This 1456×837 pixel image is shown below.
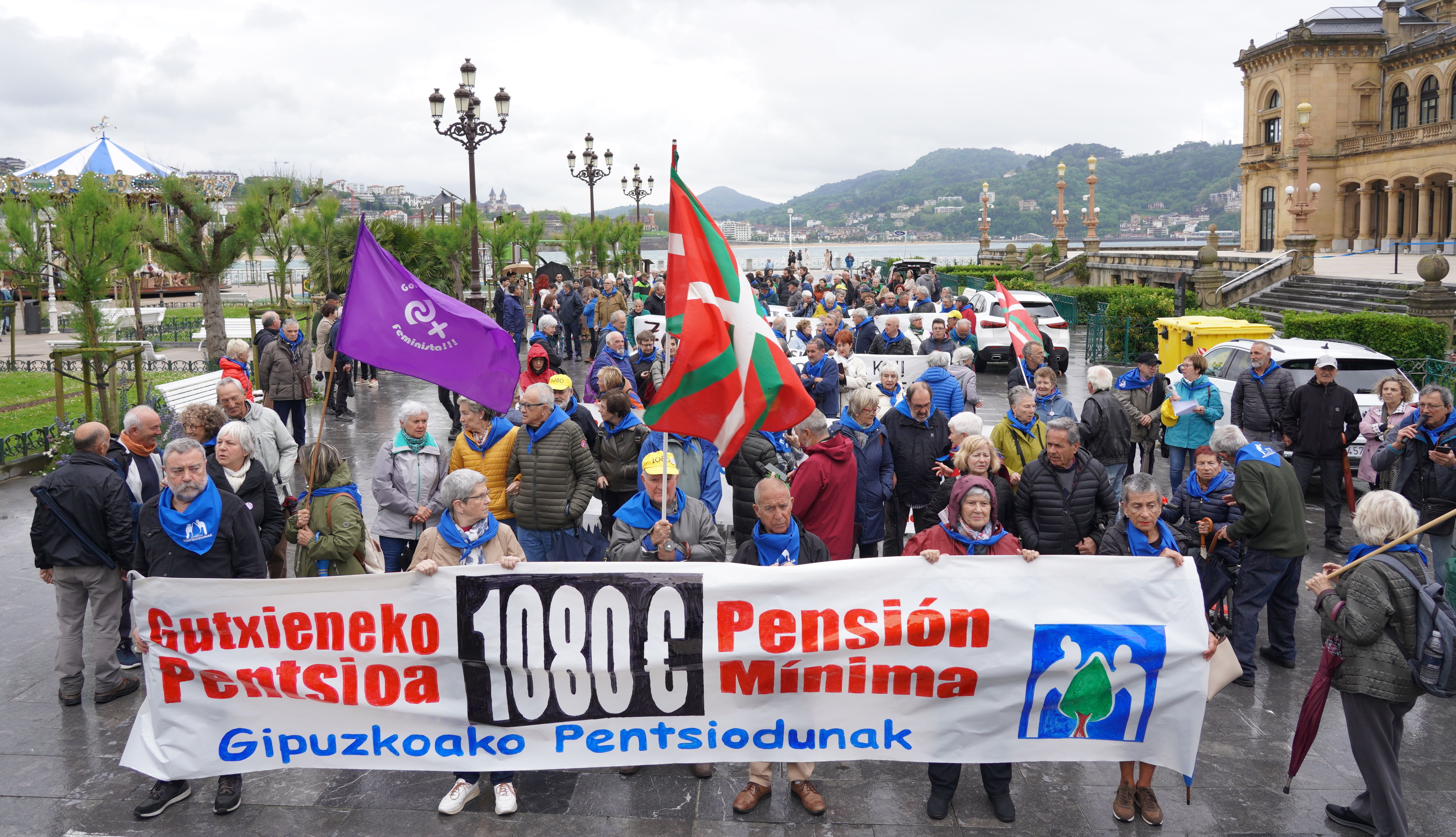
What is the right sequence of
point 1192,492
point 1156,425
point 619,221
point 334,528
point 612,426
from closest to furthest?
point 334,528 → point 1192,492 → point 612,426 → point 1156,425 → point 619,221

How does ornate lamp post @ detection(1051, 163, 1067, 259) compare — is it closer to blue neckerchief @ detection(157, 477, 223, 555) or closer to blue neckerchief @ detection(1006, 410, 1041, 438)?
blue neckerchief @ detection(1006, 410, 1041, 438)

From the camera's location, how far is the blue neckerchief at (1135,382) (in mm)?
10430

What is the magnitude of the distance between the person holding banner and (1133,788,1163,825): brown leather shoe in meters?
4.54

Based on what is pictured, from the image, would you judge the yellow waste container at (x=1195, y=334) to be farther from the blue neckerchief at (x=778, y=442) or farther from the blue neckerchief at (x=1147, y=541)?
the blue neckerchief at (x=1147, y=541)

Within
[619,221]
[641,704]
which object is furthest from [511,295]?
[619,221]

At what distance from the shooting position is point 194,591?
5.12 m

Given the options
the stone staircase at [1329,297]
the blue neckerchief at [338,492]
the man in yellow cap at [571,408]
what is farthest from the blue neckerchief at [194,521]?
the stone staircase at [1329,297]

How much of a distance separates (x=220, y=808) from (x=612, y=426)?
3.58 metres

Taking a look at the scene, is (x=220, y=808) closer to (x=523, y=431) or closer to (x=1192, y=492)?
(x=523, y=431)

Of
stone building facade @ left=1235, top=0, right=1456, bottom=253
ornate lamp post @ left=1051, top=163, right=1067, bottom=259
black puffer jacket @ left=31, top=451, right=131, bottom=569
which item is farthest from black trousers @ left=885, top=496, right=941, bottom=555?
stone building facade @ left=1235, top=0, right=1456, bottom=253

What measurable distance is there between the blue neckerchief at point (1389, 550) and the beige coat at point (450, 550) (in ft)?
13.8

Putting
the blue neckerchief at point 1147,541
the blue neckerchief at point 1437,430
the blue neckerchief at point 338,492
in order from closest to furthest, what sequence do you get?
the blue neckerchief at point 1147,541
the blue neckerchief at point 338,492
the blue neckerchief at point 1437,430

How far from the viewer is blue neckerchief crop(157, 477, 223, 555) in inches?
207

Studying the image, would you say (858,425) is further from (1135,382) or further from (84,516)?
(84,516)
